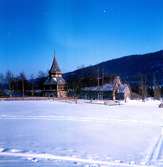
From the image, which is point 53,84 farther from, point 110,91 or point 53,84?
point 110,91

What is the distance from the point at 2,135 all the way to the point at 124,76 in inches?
2759

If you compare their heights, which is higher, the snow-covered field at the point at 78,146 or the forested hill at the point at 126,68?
the forested hill at the point at 126,68

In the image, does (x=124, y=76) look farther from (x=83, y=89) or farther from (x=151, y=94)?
(x=83, y=89)

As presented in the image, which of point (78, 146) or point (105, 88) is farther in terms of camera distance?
point (105, 88)

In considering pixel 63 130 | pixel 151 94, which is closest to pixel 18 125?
pixel 63 130

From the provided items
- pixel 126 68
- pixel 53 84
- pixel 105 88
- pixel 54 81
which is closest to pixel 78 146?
pixel 54 81

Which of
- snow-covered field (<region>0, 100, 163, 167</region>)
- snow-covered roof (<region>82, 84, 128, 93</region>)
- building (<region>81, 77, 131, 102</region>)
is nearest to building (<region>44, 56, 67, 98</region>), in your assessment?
building (<region>81, 77, 131, 102</region>)

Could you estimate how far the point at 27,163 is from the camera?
27.1ft

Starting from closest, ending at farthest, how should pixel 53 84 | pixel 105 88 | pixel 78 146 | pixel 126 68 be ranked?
pixel 78 146 < pixel 53 84 < pixel 105 88 < pixel 126 68

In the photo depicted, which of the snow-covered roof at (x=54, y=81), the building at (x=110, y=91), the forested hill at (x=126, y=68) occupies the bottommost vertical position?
the building at (x=110, y=91)

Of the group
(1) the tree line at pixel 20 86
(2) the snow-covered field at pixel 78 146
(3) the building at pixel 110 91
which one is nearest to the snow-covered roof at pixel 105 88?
(3) the building at pixel 110 91

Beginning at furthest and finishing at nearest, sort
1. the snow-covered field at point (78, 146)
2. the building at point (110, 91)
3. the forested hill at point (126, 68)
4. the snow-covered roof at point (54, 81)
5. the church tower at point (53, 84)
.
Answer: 1. the building at point (110, 91)
2. the forested hill at point (126, 68)
3. the snow-covered roof at point (54, 81)
4. the church tower at point (53, 84)
5. the snow-covered field at point (78, 146)

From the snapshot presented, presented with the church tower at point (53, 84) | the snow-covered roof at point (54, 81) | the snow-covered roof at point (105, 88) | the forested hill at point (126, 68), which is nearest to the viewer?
the church tower at point (53, 84)

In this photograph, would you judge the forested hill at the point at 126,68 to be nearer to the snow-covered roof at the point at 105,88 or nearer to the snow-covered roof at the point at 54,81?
the snow-covered roof at the point at 105,88
